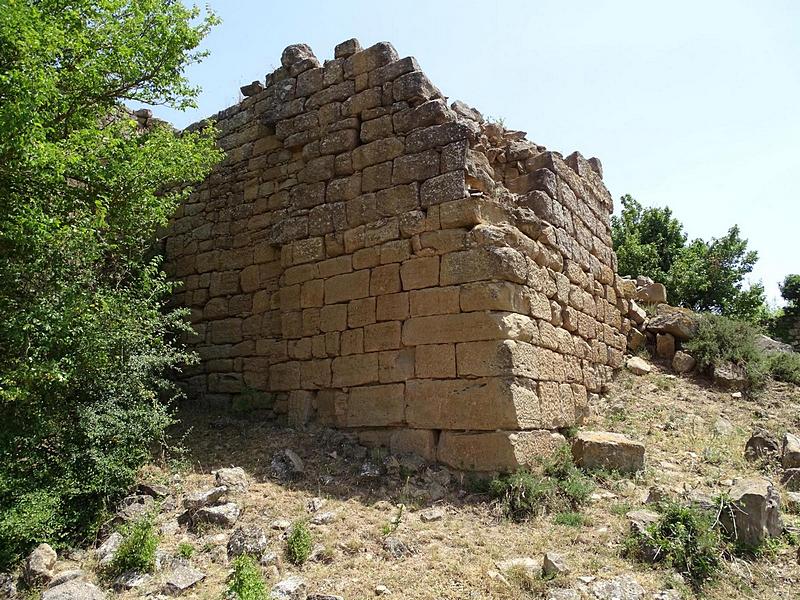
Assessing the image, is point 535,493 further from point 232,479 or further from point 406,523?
point 232,479

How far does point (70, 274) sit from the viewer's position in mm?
5949

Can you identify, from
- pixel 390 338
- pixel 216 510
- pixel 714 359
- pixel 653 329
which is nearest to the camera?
pixel 216 510

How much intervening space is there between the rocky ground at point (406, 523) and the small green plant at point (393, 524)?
0.04 feet

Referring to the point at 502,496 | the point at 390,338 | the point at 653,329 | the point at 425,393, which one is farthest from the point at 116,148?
the point at 653,329

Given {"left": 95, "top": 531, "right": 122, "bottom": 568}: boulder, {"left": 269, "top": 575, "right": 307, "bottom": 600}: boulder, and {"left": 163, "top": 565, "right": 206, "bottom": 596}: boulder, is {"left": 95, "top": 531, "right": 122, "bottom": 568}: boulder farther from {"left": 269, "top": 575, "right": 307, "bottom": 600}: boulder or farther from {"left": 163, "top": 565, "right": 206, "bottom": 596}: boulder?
{"left": 269, "top": 575, "right": 307, "bottom": 600}: boulder

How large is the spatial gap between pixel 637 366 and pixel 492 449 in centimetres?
436

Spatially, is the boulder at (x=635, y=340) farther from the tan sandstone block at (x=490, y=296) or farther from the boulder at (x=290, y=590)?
the boulder at (x=290, y=590)

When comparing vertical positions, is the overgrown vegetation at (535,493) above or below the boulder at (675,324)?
below

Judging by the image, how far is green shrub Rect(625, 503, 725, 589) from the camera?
459 centimetres

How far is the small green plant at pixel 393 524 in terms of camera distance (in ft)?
17.0

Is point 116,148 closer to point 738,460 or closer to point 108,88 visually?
point 108,88

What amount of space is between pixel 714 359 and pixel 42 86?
874 cm

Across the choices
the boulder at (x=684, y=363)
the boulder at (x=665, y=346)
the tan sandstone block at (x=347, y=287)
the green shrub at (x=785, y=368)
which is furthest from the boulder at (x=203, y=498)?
the green shrub at (x=785, y=368)

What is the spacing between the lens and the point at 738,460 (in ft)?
21.1
